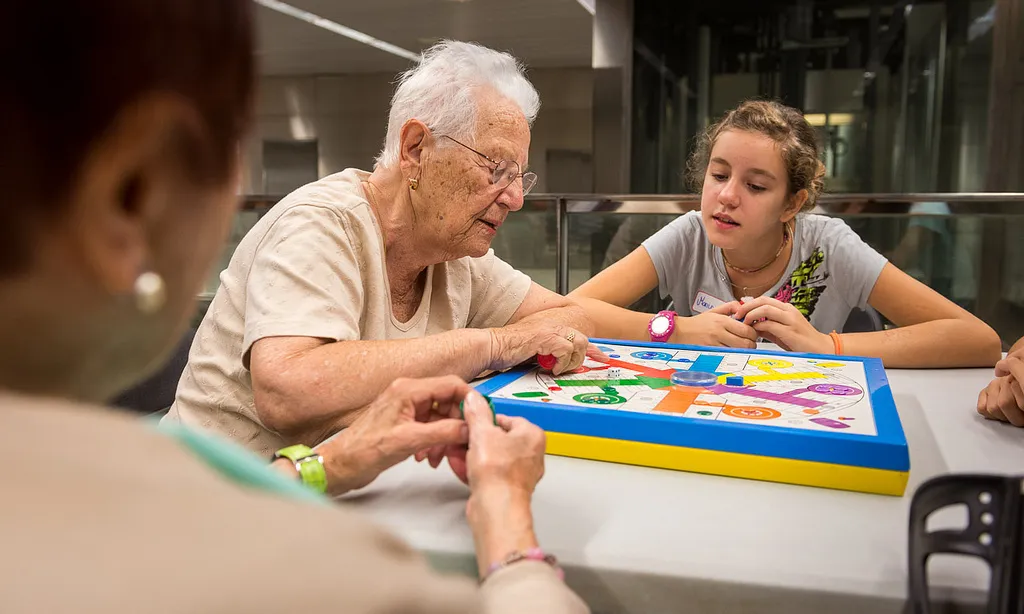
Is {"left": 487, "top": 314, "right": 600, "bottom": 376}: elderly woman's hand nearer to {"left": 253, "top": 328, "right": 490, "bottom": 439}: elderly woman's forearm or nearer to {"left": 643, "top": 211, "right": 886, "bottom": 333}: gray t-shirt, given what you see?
{"left": 253, "top": 328, "right": 490, "bottom": 439}: elderly woman's forearm

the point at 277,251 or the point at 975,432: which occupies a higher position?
the point at 277,251

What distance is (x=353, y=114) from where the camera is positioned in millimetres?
12414

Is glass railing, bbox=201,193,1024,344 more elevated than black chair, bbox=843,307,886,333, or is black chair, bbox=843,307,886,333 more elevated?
glass railing, bbox=201,193,1024,344

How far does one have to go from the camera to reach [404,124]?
1584 millimetres

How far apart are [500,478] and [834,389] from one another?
2.29 ft

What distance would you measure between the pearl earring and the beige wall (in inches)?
439

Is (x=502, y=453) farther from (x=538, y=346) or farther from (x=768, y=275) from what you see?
(x=768, y=275)

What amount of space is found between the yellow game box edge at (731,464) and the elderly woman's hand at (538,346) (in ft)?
1.00

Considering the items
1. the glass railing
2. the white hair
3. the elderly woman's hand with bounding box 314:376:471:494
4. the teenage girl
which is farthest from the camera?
the glass railing

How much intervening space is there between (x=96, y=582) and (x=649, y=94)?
260 inches

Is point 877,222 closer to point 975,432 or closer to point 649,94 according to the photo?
point 975,432

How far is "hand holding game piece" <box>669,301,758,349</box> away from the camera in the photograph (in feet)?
5.97

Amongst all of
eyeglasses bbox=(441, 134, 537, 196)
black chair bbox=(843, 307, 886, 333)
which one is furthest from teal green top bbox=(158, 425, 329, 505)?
black chair bbox=(843, 307, 886, 333)

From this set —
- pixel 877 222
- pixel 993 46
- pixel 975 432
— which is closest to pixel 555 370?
pixel 975 432
